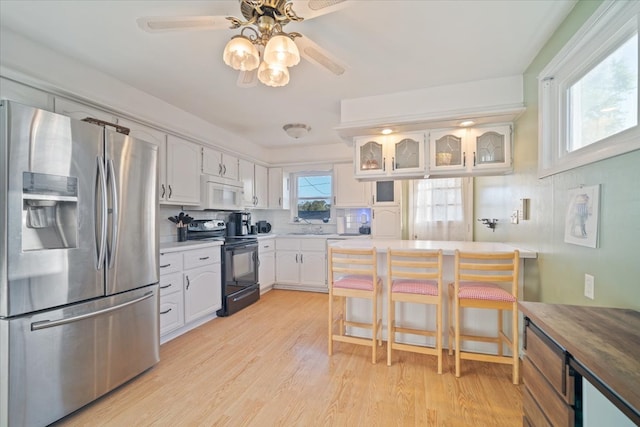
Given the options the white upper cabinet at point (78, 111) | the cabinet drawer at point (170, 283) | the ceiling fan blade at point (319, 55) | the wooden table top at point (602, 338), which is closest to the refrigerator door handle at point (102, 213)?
the white upper cabinet at point (78, 111)

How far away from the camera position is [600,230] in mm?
1397

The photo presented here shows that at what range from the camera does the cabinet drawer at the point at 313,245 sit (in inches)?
179

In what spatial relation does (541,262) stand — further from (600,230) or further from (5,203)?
A: (5,203)

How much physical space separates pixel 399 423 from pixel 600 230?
5.01 ft

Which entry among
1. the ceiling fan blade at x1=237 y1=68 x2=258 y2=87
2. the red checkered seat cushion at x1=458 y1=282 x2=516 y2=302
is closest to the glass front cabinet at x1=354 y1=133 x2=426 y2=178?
the red checkered seat cushion at x1=458 y1=282 x2=516 y2=302

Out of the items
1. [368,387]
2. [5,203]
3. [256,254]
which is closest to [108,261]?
[5,203]

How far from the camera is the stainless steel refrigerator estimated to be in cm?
149

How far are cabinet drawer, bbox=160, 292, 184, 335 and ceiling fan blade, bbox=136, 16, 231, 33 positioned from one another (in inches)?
88.9

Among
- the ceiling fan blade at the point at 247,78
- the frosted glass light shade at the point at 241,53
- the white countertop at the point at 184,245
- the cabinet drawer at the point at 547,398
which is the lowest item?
the cabinet drawer at the point at 547,398

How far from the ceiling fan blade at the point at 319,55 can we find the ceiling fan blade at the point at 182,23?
40 centimetres

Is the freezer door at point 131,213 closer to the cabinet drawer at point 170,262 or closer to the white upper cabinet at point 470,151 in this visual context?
the cabinet drawer at point 170,262

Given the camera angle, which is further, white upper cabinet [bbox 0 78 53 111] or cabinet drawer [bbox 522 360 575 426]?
white upper cabinet [bbox 0 78 53 111]

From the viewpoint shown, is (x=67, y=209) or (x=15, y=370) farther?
(x=67, y=209)

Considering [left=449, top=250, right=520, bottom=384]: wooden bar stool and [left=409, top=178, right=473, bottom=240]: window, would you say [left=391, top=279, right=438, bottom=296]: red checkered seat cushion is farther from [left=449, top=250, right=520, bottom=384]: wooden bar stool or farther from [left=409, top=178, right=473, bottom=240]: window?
[left=409, top=178, right=473, bottom=240]: window
